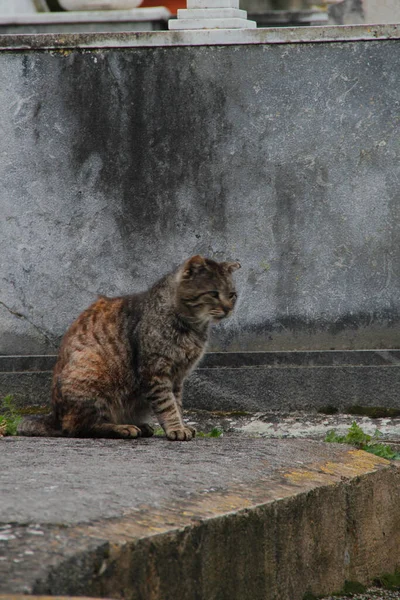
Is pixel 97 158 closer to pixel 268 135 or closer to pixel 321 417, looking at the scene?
pixel 268 135

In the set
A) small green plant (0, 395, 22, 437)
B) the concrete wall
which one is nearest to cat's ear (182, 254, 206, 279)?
the concrete wall

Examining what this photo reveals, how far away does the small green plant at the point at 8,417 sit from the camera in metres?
5.68

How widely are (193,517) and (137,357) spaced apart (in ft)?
7.37

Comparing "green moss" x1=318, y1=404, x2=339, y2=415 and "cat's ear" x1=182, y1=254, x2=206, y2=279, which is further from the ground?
"cat's ear" x1=182, y1=254, x2=206, y2=279

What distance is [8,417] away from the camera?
6.33 m

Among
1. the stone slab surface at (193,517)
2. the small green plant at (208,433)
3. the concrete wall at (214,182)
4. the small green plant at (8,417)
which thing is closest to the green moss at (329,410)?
the concrete wall at (214,182)

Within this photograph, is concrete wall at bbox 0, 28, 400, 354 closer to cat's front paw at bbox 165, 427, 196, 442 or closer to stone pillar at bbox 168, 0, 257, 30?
stone pillar at bbox 168, 0, 257, 30

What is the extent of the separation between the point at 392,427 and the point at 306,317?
2.92ft

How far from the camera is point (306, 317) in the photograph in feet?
21.4

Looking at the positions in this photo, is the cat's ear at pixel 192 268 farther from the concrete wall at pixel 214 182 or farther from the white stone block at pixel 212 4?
the white stone block at pixel 212 4

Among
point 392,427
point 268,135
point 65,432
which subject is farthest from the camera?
point 268,135

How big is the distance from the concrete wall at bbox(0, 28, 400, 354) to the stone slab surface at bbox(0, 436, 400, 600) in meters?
1.59

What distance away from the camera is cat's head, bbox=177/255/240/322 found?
18.3 feet

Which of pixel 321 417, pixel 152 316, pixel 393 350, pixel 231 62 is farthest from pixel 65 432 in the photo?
pixel 231 62
